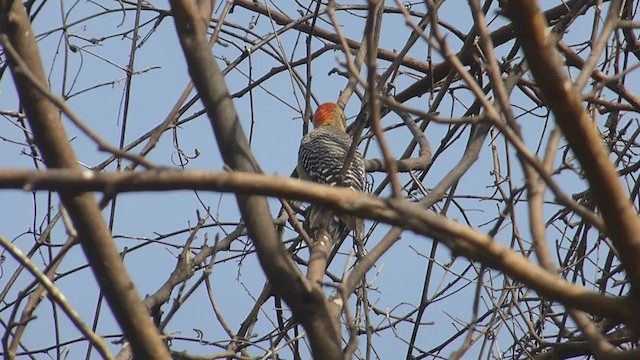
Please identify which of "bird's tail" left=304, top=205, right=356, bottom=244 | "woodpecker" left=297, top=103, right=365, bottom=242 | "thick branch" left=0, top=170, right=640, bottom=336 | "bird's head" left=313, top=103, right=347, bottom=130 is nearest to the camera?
"thick branch" left=0, top=170, right=640, bottom=336

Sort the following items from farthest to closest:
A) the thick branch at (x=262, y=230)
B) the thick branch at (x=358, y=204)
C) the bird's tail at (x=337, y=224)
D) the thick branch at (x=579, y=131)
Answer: the bird's tail at (x=337, y=224), the thick branch at (x=262, y=230), the thick branch at (x=579, y=131), the thick branch at (x=358, y=204)

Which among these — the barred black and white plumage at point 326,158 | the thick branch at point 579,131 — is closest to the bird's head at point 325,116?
the barred black and white plumage at point 326,158

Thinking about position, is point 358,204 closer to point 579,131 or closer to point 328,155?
point 579,131

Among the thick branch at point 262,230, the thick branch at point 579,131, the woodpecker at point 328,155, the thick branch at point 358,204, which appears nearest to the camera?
the thick branch at point 358,204

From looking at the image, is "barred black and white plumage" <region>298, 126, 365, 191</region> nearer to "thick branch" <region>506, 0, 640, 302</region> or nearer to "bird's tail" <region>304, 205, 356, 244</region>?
"bird's tail" <region>304, 205, 356, 244</region>

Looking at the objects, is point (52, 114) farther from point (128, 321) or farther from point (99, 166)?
point (99, 166)

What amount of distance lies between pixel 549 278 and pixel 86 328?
1080 mm

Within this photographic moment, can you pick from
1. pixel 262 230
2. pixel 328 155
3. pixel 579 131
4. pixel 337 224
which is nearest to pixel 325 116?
pixel 328 155

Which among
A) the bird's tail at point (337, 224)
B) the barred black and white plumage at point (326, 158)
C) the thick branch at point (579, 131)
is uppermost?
the barred black and white plumage at point (326, 158)

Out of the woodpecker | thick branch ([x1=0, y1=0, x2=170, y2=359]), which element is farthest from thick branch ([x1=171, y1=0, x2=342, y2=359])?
the woodpecker

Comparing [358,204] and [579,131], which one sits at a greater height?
[579,131]

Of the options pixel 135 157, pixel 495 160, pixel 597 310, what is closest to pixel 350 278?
pixel 597 310

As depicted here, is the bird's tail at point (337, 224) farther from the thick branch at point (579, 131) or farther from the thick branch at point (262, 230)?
the thick branch at point (579, 131)

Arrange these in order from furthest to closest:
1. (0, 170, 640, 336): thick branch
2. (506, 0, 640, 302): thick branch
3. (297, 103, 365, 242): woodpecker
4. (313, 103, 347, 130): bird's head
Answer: (313, 103, 347, 130): bird's head < (297, 103, 365, 242): woodpecker < (506, 0, 640, 302): thick branch < (0, 170, 640, 336): thick branch
